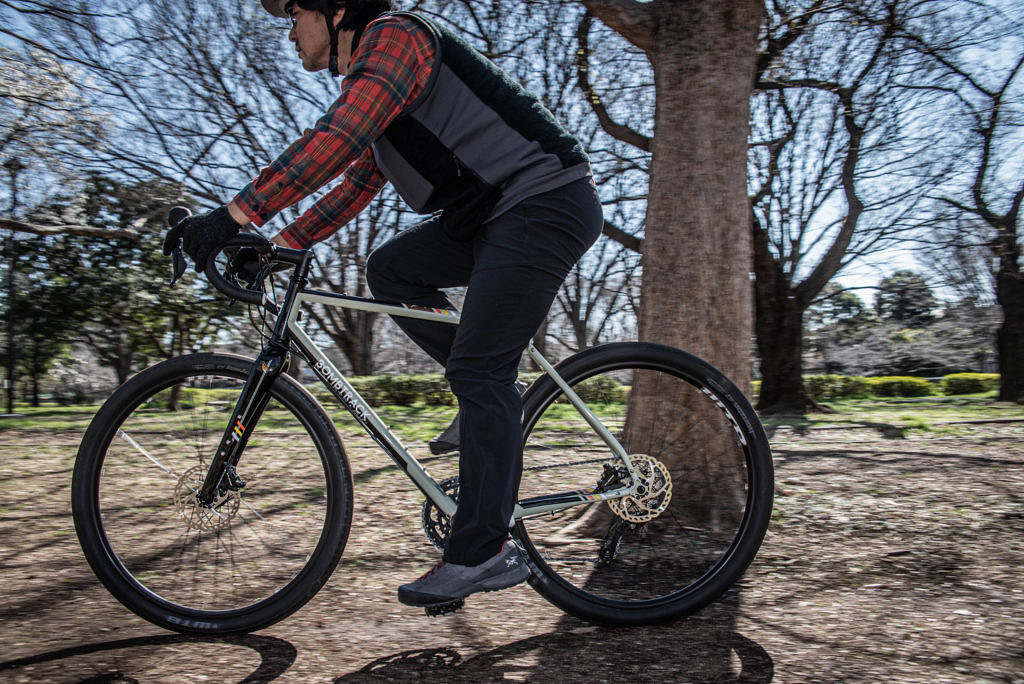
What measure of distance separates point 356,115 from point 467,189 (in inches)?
15.9

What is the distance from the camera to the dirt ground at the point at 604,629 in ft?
7.06

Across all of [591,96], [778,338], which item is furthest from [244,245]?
[778,338]

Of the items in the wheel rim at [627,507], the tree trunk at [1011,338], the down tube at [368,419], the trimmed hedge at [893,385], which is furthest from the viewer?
the trimmed hedge at [893,385]

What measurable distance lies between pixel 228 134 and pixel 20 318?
14.4ft

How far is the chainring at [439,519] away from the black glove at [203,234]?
107 centimetres

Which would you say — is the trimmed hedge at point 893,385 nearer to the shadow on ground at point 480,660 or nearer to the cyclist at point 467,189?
the shadow on ground at point 480,660

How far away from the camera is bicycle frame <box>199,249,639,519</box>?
2.48m

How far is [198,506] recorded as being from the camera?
2.49 m

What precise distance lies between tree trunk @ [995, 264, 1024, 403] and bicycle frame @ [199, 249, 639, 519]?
57.6ft

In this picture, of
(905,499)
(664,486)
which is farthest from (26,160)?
(905,499)

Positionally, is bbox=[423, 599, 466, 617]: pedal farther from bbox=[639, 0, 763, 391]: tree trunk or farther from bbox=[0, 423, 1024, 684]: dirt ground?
bbox=[639, 0, 763, 391]: tree trunk

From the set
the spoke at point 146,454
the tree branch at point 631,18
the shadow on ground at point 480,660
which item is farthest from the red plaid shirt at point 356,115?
the tree branch at point 631,18

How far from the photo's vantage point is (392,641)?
239 centimetres

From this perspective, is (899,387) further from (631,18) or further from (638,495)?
(638,495)
